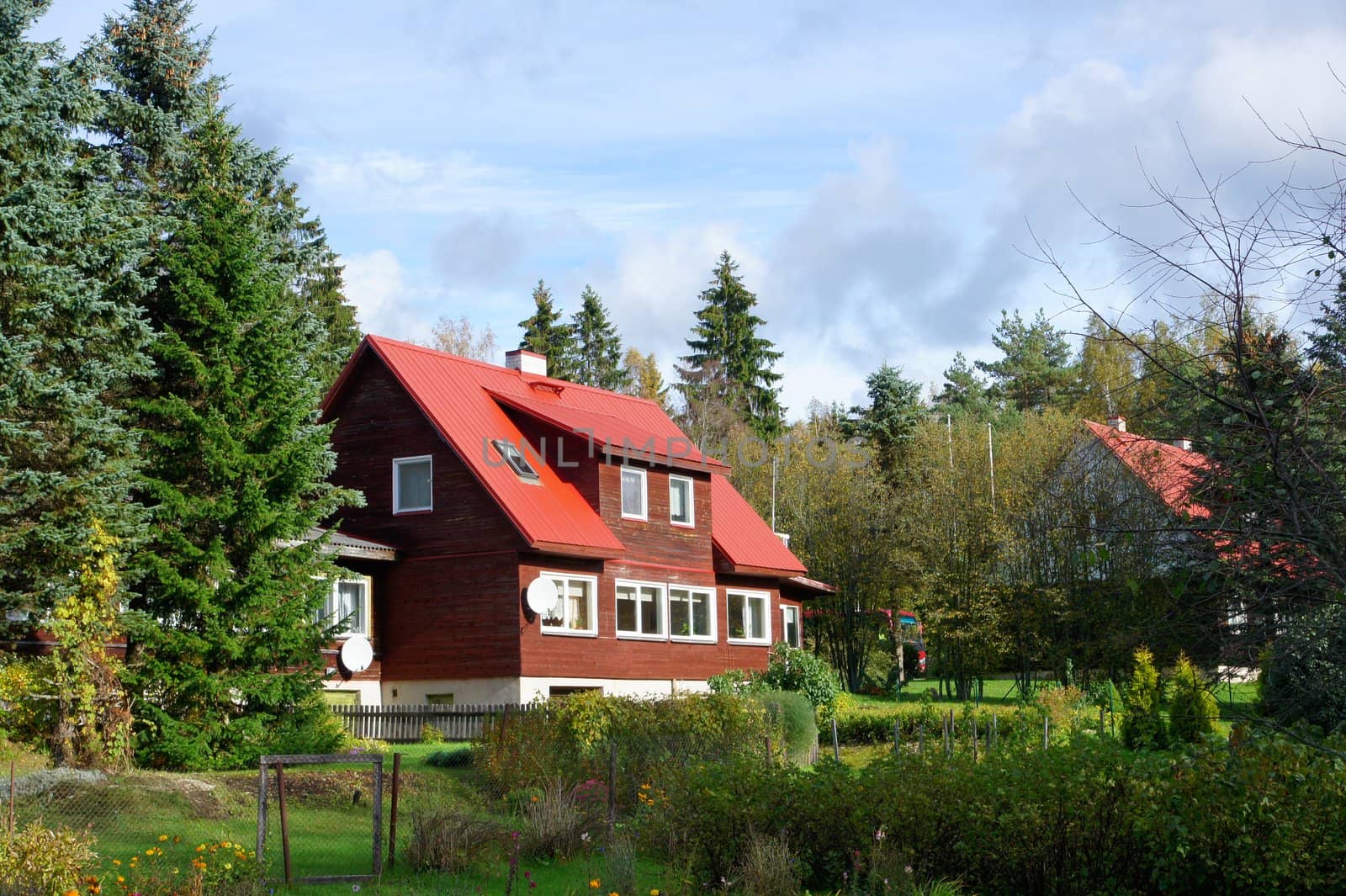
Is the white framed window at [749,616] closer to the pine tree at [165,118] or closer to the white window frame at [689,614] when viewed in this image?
the white window frame at [689,614]

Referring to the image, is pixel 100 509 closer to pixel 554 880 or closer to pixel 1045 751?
pixel 554 880

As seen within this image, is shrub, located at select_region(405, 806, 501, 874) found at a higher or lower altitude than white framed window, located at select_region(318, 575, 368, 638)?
lower

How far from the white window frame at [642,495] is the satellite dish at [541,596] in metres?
3.65

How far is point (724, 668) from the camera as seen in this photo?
33844mm

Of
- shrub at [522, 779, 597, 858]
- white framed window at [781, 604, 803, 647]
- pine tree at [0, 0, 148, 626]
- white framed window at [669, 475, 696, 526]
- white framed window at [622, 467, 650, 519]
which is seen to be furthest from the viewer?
white framed window at [781, 604, 803, 647]

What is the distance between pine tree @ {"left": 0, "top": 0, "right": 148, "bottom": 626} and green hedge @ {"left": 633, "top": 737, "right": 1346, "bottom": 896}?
1151 cm

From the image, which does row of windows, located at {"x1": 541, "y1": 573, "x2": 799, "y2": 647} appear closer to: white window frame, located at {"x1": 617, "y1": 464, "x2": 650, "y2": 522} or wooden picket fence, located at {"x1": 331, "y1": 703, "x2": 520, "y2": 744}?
white window frame, located at {"x1": 617, "y1": 464, "x2": 650, "y2": 522}

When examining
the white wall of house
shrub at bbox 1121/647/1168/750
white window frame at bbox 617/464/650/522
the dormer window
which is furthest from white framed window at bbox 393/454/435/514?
shrub at bbox 1121/647/1168/750

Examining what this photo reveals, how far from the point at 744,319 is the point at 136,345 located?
1752 inches

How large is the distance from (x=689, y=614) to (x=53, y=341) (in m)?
17.3

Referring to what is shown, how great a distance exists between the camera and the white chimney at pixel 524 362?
35000 mm

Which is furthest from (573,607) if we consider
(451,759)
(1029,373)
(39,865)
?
(1029,373)

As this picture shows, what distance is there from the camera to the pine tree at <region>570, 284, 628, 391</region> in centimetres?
6550

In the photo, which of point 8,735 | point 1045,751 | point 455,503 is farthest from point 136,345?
point 1045,751
